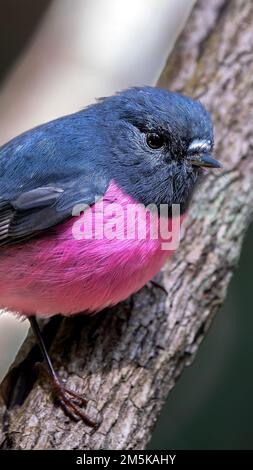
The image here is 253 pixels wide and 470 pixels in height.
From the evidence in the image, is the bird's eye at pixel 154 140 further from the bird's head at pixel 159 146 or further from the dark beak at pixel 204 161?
the dark beak at pixel 204 161

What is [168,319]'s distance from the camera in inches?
129

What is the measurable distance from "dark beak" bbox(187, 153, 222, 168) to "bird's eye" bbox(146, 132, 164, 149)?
0.46 ft

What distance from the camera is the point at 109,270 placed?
2848 millimetres

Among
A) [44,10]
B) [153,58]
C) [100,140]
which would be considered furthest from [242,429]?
[44,10]

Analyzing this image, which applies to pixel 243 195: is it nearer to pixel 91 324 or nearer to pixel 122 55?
pixel 91 324

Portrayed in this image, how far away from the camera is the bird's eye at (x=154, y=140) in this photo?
2934 millimetres

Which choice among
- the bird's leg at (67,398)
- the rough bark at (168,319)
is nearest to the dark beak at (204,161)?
the rough bark at (168,319)

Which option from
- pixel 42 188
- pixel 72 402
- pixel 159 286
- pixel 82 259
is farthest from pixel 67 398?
pixel 42 188

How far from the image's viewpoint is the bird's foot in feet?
9.30

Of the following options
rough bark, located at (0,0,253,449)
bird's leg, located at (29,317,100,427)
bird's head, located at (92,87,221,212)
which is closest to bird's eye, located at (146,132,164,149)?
bird's head, located at (92,87,221,212)

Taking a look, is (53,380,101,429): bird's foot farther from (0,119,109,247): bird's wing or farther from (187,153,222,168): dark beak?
(187,153,222,168): dark beak

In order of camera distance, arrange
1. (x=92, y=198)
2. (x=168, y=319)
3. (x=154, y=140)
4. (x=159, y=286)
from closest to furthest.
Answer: (x=92, y=198) → (x=154, y=140) → (x=168, y=319) → (x=159, y=286)

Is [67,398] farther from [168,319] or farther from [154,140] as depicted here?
[154,140]

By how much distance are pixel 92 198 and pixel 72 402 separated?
0.87m
